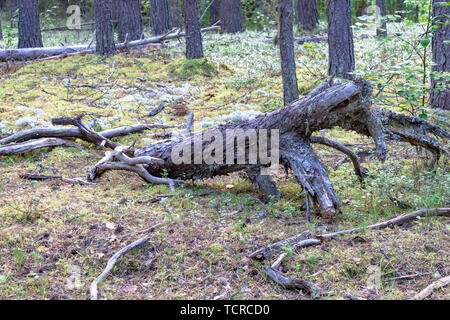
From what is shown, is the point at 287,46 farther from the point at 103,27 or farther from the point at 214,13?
the point at 214,13

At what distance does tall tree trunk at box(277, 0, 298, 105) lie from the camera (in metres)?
6.96

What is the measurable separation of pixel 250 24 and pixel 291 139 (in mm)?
19481

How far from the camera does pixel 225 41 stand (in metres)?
15.0

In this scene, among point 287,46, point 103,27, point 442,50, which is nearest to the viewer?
point 442,50

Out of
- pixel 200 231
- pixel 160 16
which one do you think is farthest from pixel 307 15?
pixel 200 231

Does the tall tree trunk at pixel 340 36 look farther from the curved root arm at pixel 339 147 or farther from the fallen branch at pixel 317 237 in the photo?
the fallen branch at pixel 317 237

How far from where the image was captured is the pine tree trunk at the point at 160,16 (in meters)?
16.9

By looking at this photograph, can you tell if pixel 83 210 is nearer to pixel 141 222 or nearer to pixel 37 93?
pixel 141 222

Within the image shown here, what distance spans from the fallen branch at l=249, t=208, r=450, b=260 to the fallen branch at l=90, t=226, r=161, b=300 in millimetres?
977

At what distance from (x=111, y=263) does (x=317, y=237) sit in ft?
5.93

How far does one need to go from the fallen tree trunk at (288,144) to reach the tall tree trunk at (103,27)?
7.42 metres

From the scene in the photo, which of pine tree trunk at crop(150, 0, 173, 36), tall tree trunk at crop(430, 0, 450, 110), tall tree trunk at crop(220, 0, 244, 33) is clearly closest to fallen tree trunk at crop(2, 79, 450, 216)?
tall tree trunk at crop(430, 0, 450, 110)

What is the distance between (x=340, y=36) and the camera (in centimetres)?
848
